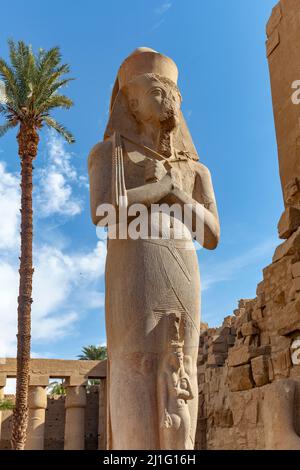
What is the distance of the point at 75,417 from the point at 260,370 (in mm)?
14495

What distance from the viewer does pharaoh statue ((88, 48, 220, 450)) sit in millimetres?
2756

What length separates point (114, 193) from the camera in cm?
313

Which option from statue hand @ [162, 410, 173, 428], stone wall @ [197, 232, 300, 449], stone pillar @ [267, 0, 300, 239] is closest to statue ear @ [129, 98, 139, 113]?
statue hand @ [162, 410, 173, 428]

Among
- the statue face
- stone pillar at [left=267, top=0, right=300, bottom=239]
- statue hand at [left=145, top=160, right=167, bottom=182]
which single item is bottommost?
statue hand at [left=145, top=160, right=167, bottom=182]

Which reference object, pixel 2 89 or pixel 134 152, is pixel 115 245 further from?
pixel 2 89

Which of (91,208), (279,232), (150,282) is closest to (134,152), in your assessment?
(91,208)

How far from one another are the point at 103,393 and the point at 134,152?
65.5ft

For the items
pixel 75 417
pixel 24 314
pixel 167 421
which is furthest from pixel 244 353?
pixel 75 417

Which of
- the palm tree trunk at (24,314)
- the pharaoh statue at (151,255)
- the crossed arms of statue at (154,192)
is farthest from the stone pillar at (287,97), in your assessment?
the palm tree trunk at (24,314)

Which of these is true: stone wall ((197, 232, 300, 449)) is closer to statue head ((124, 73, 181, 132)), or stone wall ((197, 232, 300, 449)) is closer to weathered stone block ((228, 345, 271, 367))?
weathered stone block ((228, 345, 271, 367))

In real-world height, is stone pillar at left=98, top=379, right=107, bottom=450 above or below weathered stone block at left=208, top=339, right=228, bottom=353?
below

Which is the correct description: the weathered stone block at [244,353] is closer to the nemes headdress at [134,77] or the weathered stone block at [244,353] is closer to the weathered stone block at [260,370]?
the weathered stone block at [260,370]

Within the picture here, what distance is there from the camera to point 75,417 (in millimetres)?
20734

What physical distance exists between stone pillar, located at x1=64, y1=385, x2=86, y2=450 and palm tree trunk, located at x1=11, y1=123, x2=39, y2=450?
7.07 metres
